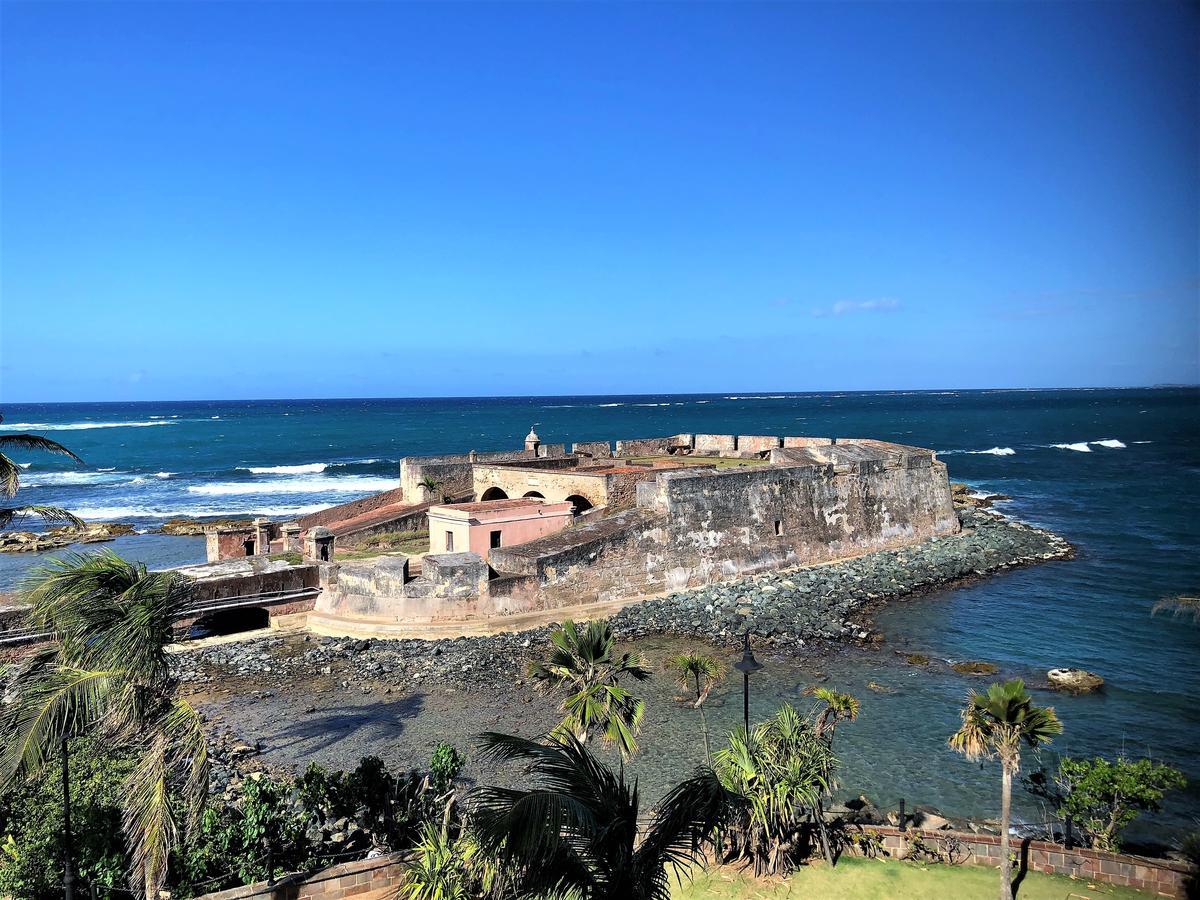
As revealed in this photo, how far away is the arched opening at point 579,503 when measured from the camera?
80.7 ft

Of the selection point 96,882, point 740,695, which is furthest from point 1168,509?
point 96,882

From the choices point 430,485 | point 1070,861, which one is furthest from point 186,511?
point 1070,861

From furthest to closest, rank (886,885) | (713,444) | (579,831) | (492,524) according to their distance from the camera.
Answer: (713,444) < (492,524) < (886,885) < (579,831)

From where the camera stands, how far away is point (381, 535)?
2623 cm

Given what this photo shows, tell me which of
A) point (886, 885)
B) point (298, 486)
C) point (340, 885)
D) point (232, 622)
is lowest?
point (298, 486)

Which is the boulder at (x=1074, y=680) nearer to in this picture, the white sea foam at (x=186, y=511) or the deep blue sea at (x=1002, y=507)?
the deep blue sea at (x=1002, y=507)

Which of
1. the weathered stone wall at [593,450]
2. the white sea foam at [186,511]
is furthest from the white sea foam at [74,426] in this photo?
the weathered stone wall at [593,450]

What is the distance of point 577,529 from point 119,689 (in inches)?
612

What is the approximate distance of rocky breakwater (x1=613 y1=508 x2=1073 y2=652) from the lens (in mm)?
20031

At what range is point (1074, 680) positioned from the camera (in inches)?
655

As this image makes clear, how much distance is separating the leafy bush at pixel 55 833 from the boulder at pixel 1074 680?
1652cm

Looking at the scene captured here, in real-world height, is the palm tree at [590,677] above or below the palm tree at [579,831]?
below

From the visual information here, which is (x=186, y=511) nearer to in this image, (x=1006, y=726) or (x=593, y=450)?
(x=593, y=450)

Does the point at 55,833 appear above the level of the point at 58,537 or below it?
above
